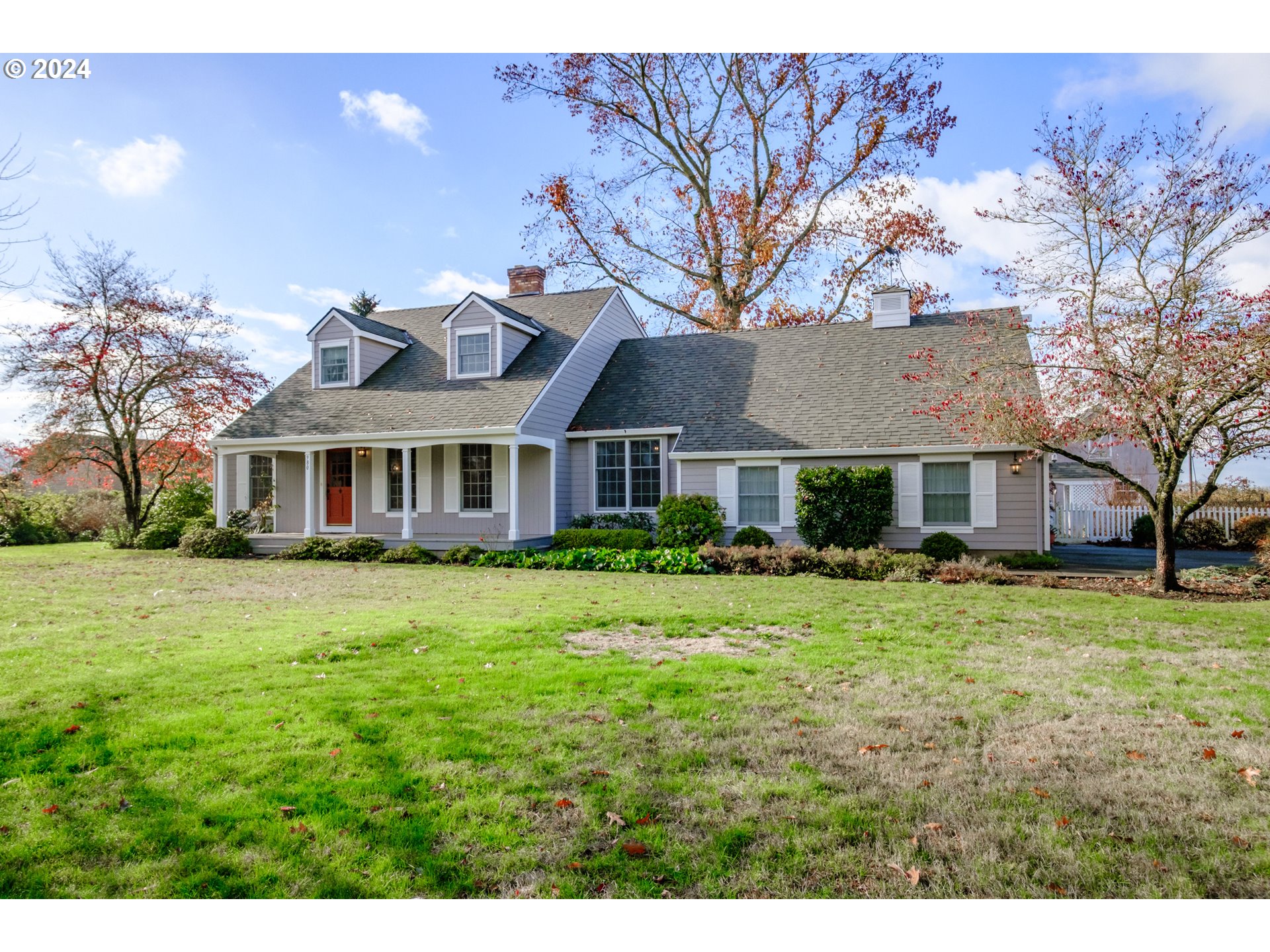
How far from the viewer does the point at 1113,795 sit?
3.67 m

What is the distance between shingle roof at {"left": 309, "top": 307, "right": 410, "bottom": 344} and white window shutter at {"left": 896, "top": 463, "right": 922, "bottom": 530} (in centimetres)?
1363

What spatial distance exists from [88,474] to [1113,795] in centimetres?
2880

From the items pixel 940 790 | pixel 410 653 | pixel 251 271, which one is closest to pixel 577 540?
pixel 251 271

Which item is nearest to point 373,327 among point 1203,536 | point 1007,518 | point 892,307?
point 892,307

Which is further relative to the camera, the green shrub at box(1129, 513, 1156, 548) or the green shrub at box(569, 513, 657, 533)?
the green shrub at box(1129, 513, 1156, 548)

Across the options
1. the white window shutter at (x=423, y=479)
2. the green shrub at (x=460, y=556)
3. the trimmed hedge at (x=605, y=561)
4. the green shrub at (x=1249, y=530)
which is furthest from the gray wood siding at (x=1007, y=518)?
the white window shutter at (x=423, y=479)

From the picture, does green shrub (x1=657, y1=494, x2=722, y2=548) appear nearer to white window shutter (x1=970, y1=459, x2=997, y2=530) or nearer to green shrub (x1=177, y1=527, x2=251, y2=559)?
white window shutter (x1=970, y1=459, x2=997, y2=530)

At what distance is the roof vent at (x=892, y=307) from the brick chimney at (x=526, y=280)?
9685 millimetres

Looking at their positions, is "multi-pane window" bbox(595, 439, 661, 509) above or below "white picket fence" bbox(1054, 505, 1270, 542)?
above

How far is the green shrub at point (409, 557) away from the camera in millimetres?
15391

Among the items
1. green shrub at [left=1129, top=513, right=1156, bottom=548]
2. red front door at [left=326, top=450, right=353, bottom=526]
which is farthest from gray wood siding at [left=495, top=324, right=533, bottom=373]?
green shrub at [left=1129, top=513, right=1156, bottom=548]

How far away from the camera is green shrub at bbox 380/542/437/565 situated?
15.4 metres

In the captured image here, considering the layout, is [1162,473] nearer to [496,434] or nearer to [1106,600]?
[1106,600]

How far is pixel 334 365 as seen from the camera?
1986cm
